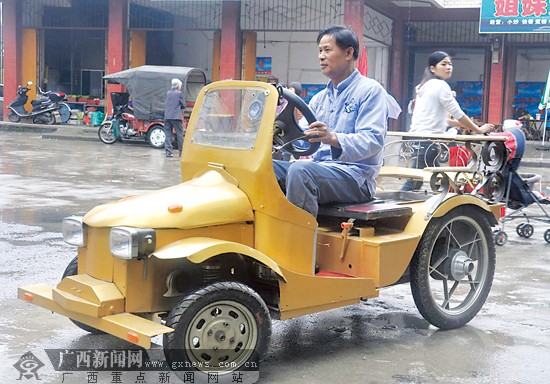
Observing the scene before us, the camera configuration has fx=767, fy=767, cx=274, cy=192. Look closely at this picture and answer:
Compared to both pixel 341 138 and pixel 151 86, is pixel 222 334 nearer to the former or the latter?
pixel 341 138

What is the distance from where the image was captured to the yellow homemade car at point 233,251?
3.69 m

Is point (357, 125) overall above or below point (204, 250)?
above

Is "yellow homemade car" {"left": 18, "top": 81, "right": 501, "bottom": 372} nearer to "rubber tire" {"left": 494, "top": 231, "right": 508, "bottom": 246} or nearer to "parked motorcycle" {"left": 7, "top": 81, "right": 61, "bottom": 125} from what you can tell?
"rubber tire" {"left": 494, "top": 231, "right": 508, "bottom": 246}

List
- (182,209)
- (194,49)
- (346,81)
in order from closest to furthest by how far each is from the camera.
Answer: (182,209)
(346,81)
(194,49)

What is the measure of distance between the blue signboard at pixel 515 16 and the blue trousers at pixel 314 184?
58.4ft

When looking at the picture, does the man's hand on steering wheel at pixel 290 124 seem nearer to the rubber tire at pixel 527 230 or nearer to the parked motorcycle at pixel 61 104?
the rubber tire at pixel 527 230

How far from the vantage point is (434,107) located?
25.2 feet

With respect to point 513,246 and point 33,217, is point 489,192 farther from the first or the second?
point 33,217

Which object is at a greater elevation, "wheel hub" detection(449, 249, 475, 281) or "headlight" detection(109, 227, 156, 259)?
"headlight" detection(109, 227, 156, 259)

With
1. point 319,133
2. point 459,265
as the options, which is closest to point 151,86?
point 459,265

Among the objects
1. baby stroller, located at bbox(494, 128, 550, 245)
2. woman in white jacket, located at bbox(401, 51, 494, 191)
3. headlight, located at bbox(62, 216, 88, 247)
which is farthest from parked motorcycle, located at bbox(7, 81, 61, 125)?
headlight, located at bbox(62, 216, 88, 247)

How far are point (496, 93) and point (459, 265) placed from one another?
19.3m

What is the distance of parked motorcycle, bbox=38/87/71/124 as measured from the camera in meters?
24.8

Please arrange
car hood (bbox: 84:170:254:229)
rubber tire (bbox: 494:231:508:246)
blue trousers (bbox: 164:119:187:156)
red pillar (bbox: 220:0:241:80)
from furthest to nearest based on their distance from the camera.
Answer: red pillar (bbox: 220:0:241:80), blue trousers (bbox: 164:119:187:156), rubber tire (bbox: 494:231:508:246), car hood (bbox: 84:170:254:229)
